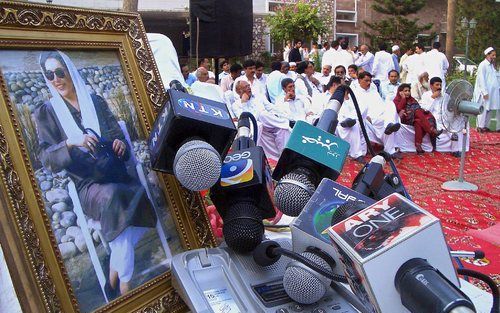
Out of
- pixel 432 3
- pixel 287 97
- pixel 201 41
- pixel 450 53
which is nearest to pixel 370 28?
pixel 432 3

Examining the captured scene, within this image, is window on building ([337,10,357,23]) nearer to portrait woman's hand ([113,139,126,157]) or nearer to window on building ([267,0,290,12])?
window on building ([267,0,290,12])

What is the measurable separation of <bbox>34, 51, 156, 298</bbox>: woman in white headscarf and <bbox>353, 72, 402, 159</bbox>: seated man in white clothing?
5.43m

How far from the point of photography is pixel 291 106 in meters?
6.30

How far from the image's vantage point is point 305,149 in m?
1.09

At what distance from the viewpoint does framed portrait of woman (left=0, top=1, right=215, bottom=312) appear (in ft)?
2.54

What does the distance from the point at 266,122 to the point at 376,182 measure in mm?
4863

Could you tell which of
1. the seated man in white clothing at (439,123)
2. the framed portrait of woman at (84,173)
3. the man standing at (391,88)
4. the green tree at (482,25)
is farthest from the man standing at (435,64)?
the framed portrait of woman at (84,173)

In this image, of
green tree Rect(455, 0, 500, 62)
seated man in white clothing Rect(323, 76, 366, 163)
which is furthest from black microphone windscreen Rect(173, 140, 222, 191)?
green tree Rect(455, 0, 500, 62)

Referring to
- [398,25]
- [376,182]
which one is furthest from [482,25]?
[376,182]

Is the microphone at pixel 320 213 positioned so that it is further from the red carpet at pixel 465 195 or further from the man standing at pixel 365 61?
the man standing at pixel 365 61

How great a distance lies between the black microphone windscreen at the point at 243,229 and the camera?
98 cm

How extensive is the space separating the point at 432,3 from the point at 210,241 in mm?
25785

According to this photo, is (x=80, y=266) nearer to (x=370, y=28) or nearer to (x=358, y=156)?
(x=358, y=156)

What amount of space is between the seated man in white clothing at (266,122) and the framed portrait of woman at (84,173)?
4.64 m
